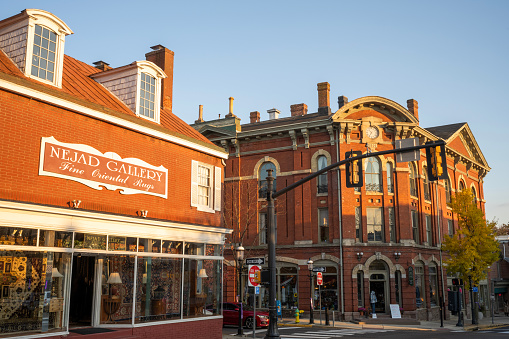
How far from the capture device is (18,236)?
12492 mm

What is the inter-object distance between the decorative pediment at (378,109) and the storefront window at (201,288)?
1905cm

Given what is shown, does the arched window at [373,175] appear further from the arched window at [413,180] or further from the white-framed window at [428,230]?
the white-framed window at [428,230]

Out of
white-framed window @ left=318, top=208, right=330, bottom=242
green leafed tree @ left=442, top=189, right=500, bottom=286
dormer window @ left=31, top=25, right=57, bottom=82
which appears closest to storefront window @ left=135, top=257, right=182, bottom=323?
dormer window @ left=31, top=25, right=57, bottom=82

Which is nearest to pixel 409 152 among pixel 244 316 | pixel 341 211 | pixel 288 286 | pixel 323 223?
pixel 244 316

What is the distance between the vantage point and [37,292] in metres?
12.9

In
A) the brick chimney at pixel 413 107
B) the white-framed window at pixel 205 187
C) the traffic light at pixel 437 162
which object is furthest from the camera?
the brick chimney at pixel 413 107

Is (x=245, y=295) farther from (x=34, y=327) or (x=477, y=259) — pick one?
(x=34, y=327)

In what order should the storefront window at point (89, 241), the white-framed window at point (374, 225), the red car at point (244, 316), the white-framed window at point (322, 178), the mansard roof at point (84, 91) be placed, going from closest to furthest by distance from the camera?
the mansard roof at point (84, 91) → the storefront window at point (89, 241) → the red car at point (244, 316) → the white-framed window at point (374, 225) → the white-framed window at point (322, 178)

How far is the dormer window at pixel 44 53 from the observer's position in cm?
1433

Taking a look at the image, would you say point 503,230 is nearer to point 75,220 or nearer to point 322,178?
point 322,178


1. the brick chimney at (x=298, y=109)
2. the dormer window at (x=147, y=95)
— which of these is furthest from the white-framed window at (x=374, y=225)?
the dormer window at (x=147, y=95)

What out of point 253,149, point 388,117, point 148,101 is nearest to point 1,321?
point 148,101

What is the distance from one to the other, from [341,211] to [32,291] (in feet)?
81.1

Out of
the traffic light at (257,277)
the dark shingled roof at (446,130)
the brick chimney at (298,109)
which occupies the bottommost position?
the traffic light at (257,277)
